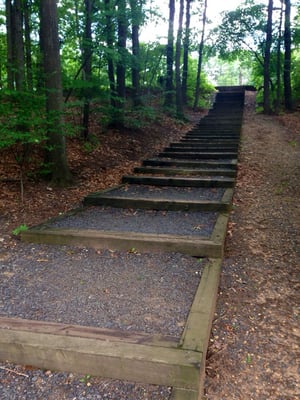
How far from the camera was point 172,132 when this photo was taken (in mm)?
12664

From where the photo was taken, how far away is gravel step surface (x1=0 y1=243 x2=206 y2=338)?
2527 mm

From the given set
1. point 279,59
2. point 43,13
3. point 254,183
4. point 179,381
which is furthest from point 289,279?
point 279,59

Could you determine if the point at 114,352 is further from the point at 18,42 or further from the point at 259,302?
the point at 18,42

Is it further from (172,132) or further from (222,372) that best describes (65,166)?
(172,132)

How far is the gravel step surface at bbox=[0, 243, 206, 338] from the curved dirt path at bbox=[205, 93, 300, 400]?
0.39 m

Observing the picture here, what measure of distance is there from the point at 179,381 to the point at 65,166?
4.97 metres

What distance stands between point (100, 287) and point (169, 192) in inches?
132

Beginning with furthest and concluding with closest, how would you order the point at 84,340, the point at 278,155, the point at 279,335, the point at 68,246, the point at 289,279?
the point at 278,155
the point at 68,246
the point at 289,279
the point at 279,335
the point at 84,340

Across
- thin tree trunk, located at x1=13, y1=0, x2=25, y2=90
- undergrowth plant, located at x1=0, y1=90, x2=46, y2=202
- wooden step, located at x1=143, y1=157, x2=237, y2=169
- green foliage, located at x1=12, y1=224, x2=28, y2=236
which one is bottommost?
green foliage, located at x1=12, y1=224, x2=28, y2=236

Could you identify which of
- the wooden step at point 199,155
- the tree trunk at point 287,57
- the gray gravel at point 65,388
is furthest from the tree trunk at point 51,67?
the tree trunk at point 287,57

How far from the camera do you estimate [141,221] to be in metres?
4.66

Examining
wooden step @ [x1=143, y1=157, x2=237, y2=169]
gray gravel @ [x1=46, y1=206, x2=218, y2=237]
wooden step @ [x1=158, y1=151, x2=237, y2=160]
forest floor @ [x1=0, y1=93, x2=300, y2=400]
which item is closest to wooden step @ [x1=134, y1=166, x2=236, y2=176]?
wooden step @ [x1=143, y1=157, x2=237, y2=169]

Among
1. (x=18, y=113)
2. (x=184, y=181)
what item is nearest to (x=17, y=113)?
(x=18, y=113)

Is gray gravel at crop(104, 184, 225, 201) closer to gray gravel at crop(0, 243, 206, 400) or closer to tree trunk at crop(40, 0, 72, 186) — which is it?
tree trunk at crop(40, 0, 72, 186)
